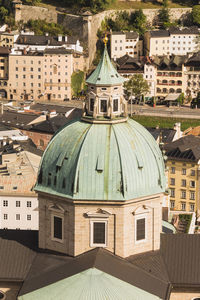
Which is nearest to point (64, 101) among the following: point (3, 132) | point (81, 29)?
point (81, 29)

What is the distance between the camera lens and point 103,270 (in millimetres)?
53969

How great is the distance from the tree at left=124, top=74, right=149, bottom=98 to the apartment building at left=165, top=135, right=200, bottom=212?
217 ft

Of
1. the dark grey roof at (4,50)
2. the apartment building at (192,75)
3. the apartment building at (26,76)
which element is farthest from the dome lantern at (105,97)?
the apartment building at (192,75)

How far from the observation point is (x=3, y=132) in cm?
13662

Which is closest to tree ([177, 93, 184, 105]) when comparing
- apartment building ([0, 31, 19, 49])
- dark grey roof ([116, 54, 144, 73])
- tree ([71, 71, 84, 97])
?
dark grey roof ([116, 54, 144, 73])

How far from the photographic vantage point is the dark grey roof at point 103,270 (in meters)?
54.1

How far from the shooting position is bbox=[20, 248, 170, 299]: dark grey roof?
5412 centimetres

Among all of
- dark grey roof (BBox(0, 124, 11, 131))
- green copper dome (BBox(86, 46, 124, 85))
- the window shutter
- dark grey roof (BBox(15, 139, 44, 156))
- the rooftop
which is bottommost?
dark grey roof (BBox(15, 139, 44, 156))

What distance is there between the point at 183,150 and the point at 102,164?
216 ft

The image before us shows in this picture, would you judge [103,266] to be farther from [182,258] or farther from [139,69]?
[139,69]

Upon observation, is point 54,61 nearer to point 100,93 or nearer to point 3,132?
point 3,132

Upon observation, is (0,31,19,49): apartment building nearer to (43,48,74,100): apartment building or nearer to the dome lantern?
(43,48,74,100): apartment building

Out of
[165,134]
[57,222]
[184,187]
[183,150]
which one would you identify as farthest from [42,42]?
[57,222]

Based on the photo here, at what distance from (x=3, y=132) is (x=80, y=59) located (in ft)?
189
